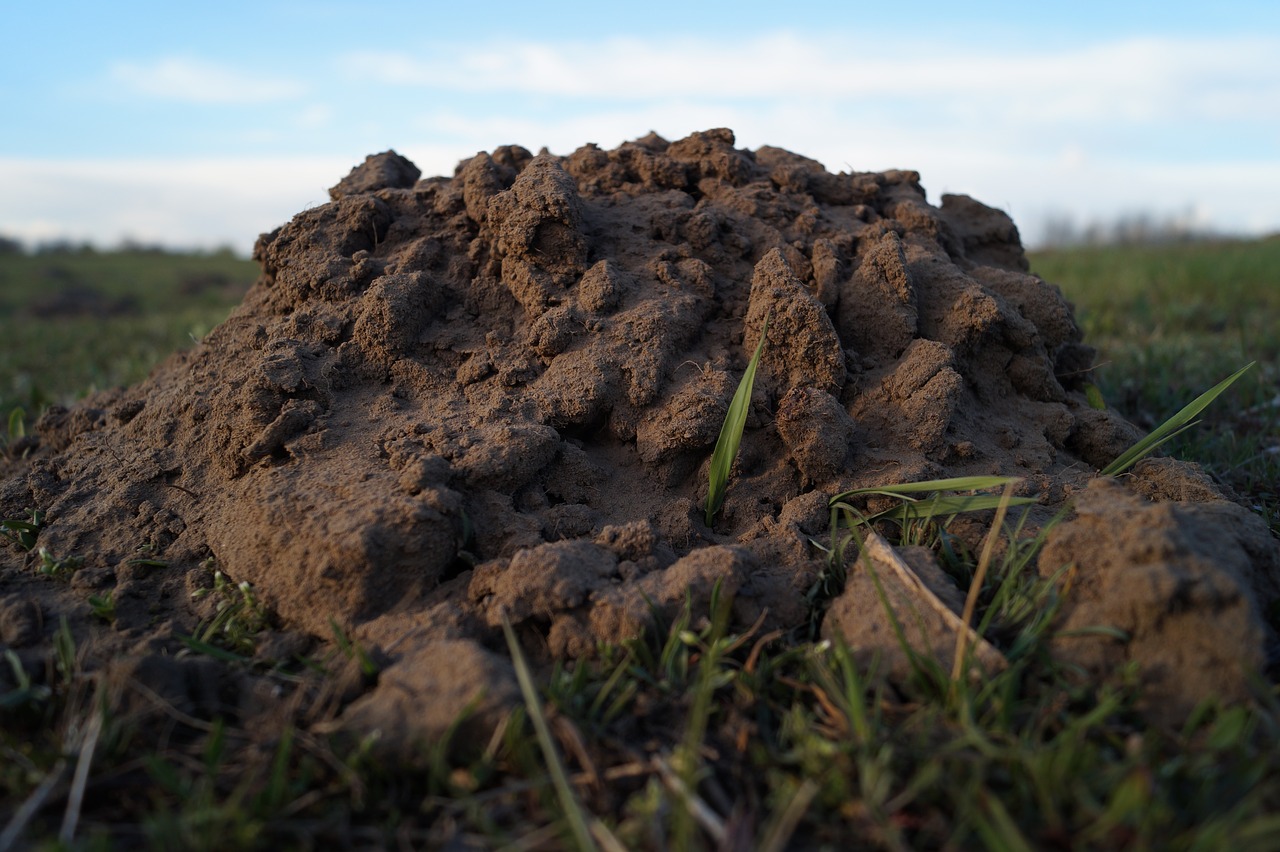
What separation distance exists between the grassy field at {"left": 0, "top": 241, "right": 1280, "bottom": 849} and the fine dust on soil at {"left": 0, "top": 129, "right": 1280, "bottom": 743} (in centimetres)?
9

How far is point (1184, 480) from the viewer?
229 centimetres

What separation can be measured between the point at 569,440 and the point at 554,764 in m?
1.15

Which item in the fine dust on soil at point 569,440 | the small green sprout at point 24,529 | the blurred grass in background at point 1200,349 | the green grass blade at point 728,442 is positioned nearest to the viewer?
the fine dust on soil at point 569,440

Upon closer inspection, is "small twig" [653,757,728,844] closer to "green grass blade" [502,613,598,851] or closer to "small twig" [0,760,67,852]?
"green grass blade" [502,613,598,851]

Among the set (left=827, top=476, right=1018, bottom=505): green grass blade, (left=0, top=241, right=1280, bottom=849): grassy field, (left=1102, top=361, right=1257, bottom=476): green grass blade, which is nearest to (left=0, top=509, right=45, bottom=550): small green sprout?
(left=0, top=241, right=1280, bottom=849): grassy field

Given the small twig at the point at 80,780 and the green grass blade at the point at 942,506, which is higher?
the green grass blade at the point at 942,506

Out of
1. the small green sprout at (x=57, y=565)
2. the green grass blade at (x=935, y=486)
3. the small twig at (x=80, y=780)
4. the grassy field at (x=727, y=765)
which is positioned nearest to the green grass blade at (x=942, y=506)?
the green grass blade at (x=935, y=486)

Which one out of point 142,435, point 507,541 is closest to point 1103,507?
point 507,541

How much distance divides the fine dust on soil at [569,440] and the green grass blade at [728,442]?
6cm

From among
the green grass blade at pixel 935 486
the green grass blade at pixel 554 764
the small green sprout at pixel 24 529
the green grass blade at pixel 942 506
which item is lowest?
the green grass blade at pixel 554 764

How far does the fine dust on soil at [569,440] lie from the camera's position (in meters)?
1.83

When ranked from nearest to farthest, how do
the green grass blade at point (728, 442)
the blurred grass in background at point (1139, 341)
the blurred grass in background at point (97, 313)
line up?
the green grass blade at point (728, 442)
the blurred grass in background at point (1139, 341)
the blurred grass in background at point (97, 313)

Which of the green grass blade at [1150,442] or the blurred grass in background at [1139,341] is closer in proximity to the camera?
the green grass blade at [1150,442]

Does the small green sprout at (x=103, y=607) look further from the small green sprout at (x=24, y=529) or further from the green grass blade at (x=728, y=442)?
the green grass blade at (x=728, y=442)
